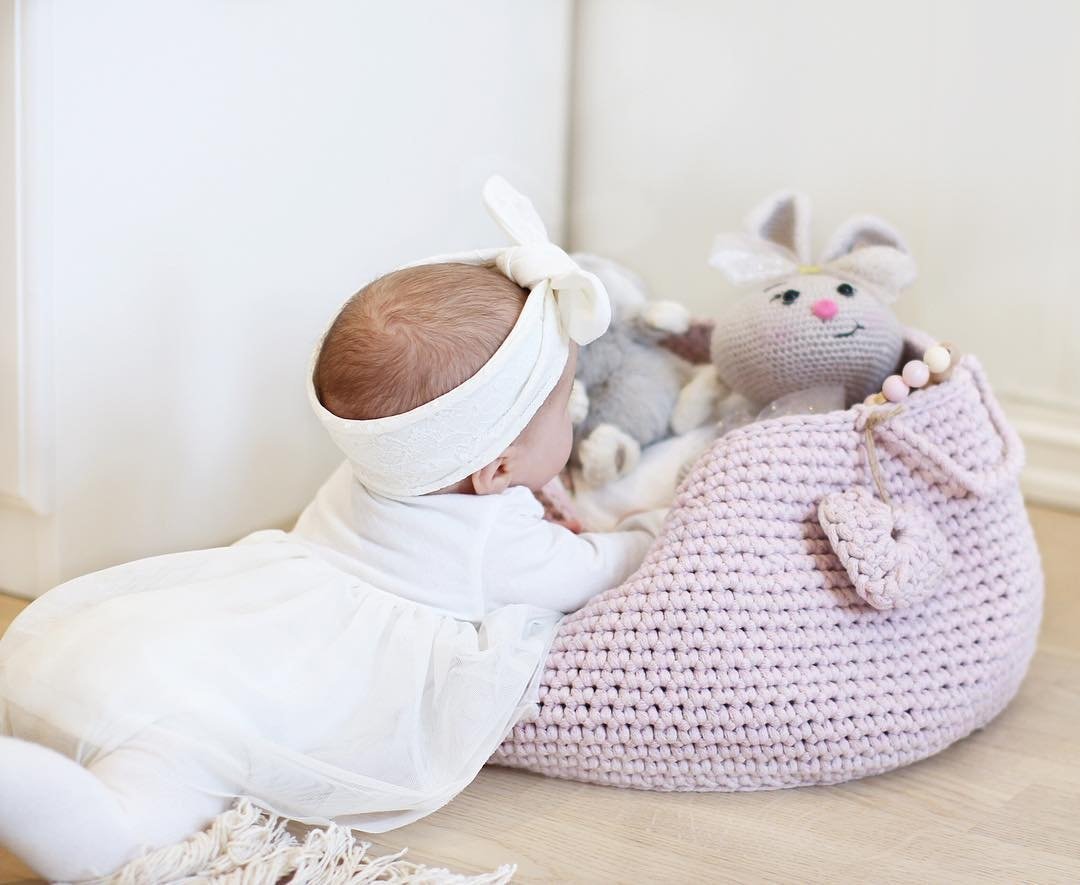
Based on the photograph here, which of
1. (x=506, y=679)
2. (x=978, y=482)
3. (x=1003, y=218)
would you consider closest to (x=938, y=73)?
(x=1003, y=218)

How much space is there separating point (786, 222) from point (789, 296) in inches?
6.7

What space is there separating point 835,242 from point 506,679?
657 mm

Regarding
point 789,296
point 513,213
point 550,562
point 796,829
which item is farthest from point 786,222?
point 796,829

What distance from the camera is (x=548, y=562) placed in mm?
1037

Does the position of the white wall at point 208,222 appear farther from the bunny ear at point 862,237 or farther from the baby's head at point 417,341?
the bunny ear at point 862,237

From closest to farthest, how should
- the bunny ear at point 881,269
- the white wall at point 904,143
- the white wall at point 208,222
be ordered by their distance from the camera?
the white wall at point 208,222
the bunny ear at point 881,269
the white wall at point 904,143

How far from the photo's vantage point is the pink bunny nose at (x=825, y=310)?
4.03 ft

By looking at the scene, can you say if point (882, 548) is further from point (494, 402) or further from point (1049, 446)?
point (1049, 446)

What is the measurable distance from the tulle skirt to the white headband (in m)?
0.10

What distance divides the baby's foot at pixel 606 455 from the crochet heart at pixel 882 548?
0.33 metres

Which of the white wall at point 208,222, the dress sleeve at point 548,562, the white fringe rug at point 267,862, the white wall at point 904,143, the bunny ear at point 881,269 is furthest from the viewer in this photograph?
the white wall at point 904,143

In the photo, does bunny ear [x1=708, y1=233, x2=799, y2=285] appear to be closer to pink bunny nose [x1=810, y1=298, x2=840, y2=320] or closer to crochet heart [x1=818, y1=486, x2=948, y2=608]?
pink bunny nose [x1=810, y1=298, x2=840, y2=320]

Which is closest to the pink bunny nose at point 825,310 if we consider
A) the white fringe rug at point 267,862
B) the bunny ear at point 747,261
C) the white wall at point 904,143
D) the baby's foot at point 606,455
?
the bunny ear at point 747,261

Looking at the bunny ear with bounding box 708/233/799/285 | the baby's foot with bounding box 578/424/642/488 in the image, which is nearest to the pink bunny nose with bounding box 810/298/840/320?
the bunny ear with bounding box 708/233/799/285
